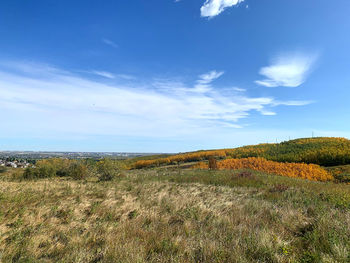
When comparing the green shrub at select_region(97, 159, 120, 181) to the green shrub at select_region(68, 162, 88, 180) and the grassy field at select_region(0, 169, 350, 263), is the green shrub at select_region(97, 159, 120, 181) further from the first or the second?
the grassy field at select_region(0, 169, 350, 263)

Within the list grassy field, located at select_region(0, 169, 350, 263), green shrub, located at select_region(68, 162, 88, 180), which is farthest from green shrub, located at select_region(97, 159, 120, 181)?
grassy field, located at select_region(0, 169, 350, 263)

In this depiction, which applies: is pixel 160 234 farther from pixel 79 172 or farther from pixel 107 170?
pixel 79 172

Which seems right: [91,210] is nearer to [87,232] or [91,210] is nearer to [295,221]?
[87,232]

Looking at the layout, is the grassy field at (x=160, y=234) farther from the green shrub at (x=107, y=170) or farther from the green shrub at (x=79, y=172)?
the green shrub at (x=79, y=172)

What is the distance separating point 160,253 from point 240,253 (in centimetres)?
172

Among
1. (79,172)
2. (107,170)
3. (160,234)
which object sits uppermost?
(160,234)

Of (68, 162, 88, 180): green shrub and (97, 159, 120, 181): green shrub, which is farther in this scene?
(68, 162, 88, 180): green shrub

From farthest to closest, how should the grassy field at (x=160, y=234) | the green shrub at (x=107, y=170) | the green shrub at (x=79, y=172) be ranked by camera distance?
1. the green shrub at (x=79, y=172)
2. the green shrub at (x=107, y=170)
3. the grassy field at (x=160, y=234)

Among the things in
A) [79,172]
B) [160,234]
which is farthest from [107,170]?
[160,234]

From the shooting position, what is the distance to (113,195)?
9.57 m

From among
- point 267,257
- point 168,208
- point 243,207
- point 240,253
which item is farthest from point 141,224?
point 243,207

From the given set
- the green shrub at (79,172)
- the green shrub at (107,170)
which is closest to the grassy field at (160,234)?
the green shrub at (107,170)

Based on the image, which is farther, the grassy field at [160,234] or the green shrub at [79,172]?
the green shrub at [79,172]

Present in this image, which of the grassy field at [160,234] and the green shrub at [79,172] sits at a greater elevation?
the grassy field at [160,234]
